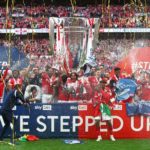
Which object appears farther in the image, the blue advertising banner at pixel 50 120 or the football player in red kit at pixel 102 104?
the blue advertising banner at pixel 50 120

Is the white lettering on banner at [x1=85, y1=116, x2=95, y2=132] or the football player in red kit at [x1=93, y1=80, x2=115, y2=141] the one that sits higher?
the football player in red kit at [x1=93, y1=80, x2=115, y2=141]

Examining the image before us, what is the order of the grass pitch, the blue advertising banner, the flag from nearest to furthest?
1. the grass pitch
2. the blue advertising banner
3. the flag

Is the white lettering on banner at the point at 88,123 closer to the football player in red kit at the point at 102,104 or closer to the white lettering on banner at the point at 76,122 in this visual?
the white lettering on banner at the point at 76,122

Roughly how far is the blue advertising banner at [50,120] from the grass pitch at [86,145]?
0.30 meters

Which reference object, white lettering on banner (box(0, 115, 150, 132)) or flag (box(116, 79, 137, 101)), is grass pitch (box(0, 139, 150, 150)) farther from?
flag (box(116, 79, 137, 101))

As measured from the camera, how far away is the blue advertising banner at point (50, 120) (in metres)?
14.6

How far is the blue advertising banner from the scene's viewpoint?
48.0ft

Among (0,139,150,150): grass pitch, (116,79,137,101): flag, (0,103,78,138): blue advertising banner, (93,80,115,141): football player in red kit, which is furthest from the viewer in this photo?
(116,79,137,101): flag

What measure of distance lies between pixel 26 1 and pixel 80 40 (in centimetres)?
2231

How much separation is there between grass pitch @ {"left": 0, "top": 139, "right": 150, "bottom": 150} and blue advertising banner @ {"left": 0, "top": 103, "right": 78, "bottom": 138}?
0.30 meters

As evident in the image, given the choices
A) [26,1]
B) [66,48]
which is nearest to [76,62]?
[66,48]

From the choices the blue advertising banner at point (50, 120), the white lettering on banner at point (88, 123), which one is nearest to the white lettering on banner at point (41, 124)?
the blue advertising banner at point (50, 120)

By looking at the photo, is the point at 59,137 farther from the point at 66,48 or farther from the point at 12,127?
the point at 66,48

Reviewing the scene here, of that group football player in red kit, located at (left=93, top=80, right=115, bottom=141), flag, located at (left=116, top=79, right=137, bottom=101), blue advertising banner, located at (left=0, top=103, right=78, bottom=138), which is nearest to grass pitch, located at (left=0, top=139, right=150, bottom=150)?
blue advertising banner, located at (left=0, top=103, right=78, bottom=138)
